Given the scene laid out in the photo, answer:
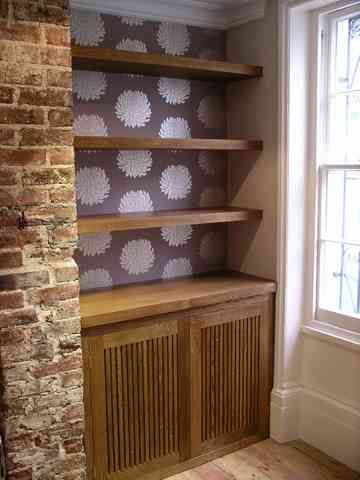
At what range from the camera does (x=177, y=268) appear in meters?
→ 3.21

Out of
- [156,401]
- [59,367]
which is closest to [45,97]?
[59,367]

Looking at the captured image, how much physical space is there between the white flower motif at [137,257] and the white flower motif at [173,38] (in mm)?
1083

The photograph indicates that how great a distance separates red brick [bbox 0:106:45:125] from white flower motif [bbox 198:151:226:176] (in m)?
1.33

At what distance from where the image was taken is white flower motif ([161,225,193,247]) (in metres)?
3.15

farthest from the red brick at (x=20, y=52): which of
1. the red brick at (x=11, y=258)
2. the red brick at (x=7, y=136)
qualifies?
the red brick at (x=11, y=258)

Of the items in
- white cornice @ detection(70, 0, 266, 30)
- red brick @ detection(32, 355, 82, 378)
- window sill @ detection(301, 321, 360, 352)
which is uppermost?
white cornice @ detection(70, 0, 266, 30)

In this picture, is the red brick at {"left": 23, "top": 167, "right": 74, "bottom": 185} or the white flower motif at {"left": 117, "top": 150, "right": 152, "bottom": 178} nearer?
the red brick at {"left": 23, "top": 167, "right": 74, "bottom": 185}

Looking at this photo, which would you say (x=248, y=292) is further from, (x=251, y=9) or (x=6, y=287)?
(x=251, y=9)

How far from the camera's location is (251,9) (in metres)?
2.98

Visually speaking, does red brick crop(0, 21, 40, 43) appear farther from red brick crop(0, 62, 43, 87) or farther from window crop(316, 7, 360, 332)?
window crop(316, 7, 360, 332)

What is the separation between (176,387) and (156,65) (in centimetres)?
161

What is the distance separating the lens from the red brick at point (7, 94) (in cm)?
199

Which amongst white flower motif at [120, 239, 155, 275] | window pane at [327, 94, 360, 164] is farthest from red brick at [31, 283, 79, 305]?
window pane at [327, 94, 360, 164]

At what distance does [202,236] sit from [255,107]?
81cm
